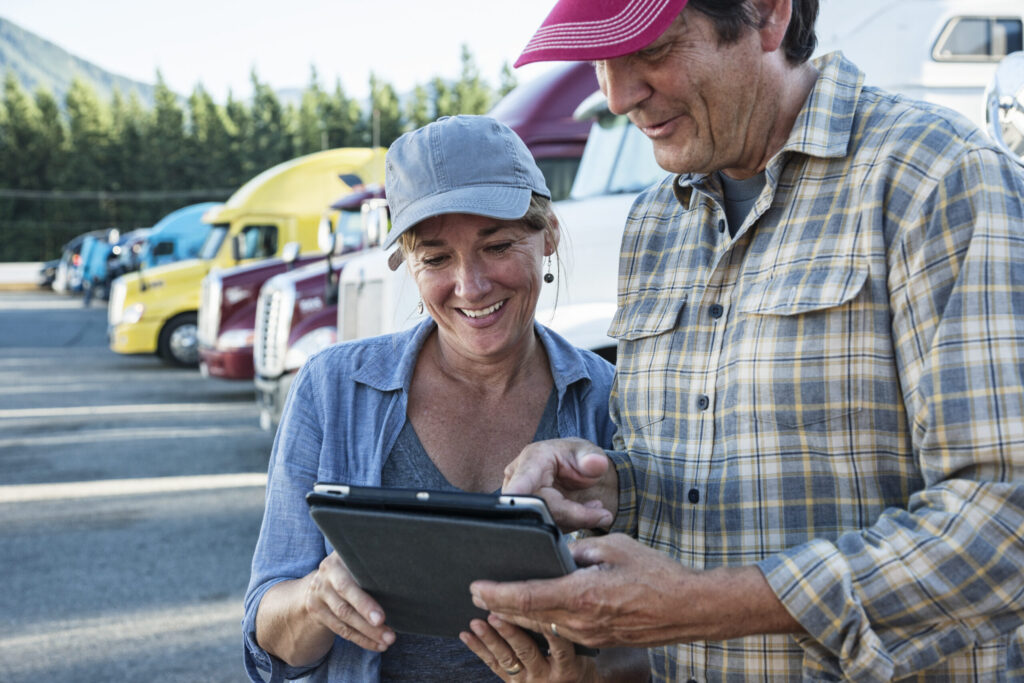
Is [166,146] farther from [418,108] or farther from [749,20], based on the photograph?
[749,20]

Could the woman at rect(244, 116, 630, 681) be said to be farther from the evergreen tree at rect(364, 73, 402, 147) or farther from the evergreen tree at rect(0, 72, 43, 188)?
the evergreen tree at rect(0, 72, 43, 188)

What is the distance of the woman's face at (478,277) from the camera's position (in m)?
2.08

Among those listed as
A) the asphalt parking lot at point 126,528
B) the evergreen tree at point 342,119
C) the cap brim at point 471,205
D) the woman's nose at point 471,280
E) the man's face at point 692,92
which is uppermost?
the evergreen tree at point 342,119

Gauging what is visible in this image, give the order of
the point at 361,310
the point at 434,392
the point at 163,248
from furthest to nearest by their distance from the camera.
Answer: the point at 163,248 < the point at 361,310 < the point at 434,392

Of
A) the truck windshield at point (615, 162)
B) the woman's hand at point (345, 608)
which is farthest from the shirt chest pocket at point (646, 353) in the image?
the truck windshield at point (615, 162)

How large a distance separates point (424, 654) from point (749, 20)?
137 centimetres

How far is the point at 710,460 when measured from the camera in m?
1.69

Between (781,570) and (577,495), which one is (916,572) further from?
(577,495)

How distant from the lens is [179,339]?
15.8 metres

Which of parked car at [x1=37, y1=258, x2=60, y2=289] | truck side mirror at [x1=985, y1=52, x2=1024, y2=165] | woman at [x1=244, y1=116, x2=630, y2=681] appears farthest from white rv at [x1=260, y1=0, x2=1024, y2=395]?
parked car at [x1=37, y1=258, x2=60, y2=289]

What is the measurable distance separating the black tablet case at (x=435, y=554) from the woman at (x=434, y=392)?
236mm

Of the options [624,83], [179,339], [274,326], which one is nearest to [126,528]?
[274,326]

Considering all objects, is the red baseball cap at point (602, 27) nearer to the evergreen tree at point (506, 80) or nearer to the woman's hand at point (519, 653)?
the woman's hand at point (519, 653)

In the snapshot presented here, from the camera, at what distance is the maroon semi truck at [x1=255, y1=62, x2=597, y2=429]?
743 cm
